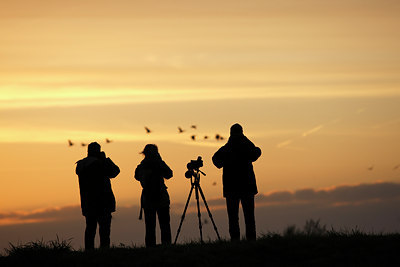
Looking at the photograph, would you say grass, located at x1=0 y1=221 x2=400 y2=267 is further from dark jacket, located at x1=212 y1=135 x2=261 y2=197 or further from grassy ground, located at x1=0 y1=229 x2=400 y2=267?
dark jacket, located at x1=212 y1=135 x2=261 y2=197

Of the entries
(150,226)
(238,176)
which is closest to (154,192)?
(150,226)

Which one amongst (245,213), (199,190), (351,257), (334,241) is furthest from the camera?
(199,190)

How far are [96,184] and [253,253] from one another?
522 cm

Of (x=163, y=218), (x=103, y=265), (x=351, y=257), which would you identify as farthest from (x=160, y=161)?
(x=351, y=257)

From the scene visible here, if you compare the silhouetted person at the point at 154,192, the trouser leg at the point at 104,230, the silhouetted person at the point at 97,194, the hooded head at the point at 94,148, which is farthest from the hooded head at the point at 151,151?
the trouser leg at the point at 104,230

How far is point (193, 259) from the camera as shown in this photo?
19.3 meters

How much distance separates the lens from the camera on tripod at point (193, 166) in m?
23.4

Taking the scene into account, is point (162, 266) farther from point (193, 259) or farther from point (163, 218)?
point (163, 218)

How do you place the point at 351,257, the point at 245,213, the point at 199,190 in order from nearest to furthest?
the point at 351,257, the point at 245,213, the point at 199,190

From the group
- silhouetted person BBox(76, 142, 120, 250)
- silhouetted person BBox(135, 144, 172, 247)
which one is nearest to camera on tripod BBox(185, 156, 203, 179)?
silhouetted person BBox(135, 144, 172, 247)

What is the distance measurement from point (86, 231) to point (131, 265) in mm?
3438

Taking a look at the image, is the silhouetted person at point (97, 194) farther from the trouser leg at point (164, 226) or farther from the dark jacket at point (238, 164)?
the dark jacket at point (238, 164)

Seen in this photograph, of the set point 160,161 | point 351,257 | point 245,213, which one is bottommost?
point 351,257

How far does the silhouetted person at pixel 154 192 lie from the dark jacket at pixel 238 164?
1.55 metres
